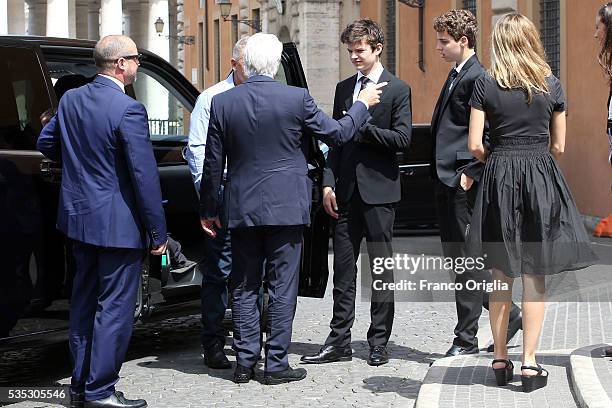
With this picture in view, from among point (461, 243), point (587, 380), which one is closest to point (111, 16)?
point (461, 243)

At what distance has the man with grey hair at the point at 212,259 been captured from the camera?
314 inches

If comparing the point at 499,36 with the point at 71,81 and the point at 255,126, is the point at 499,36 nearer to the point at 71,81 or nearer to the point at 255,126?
the point at 255,126

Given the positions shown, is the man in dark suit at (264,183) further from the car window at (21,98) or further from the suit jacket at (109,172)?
the car window at (21,98)

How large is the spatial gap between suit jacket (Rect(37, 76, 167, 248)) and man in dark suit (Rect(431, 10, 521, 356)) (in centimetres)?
187

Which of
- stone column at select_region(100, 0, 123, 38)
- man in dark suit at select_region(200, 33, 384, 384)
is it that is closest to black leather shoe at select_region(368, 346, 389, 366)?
man in dark suit at select_region(200, 33, 384, 384)

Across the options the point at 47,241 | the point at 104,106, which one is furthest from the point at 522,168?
the point at 47,241

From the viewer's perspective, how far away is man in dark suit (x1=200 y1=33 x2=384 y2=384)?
7.45 metres

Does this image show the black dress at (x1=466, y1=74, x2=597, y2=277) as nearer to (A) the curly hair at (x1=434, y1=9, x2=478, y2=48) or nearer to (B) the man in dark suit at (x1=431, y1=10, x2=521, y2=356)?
(B) the man in dark suit at (x1=431, y1=10, x2=521, y2=356)

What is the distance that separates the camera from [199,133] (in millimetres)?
8031

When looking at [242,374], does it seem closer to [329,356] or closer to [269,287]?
[269,287]

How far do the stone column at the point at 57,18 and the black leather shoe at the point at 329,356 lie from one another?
55.5 metres

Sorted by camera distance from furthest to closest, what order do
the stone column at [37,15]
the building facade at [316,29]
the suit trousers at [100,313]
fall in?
1. the stone column at [37,15]
2. the building facade at [316,29]
3. the suit trousers at [100,313]

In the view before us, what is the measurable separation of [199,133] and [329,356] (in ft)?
4.98

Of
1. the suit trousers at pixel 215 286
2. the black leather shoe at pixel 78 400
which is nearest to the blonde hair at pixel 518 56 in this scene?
the suit trousers at pixel 215 286
